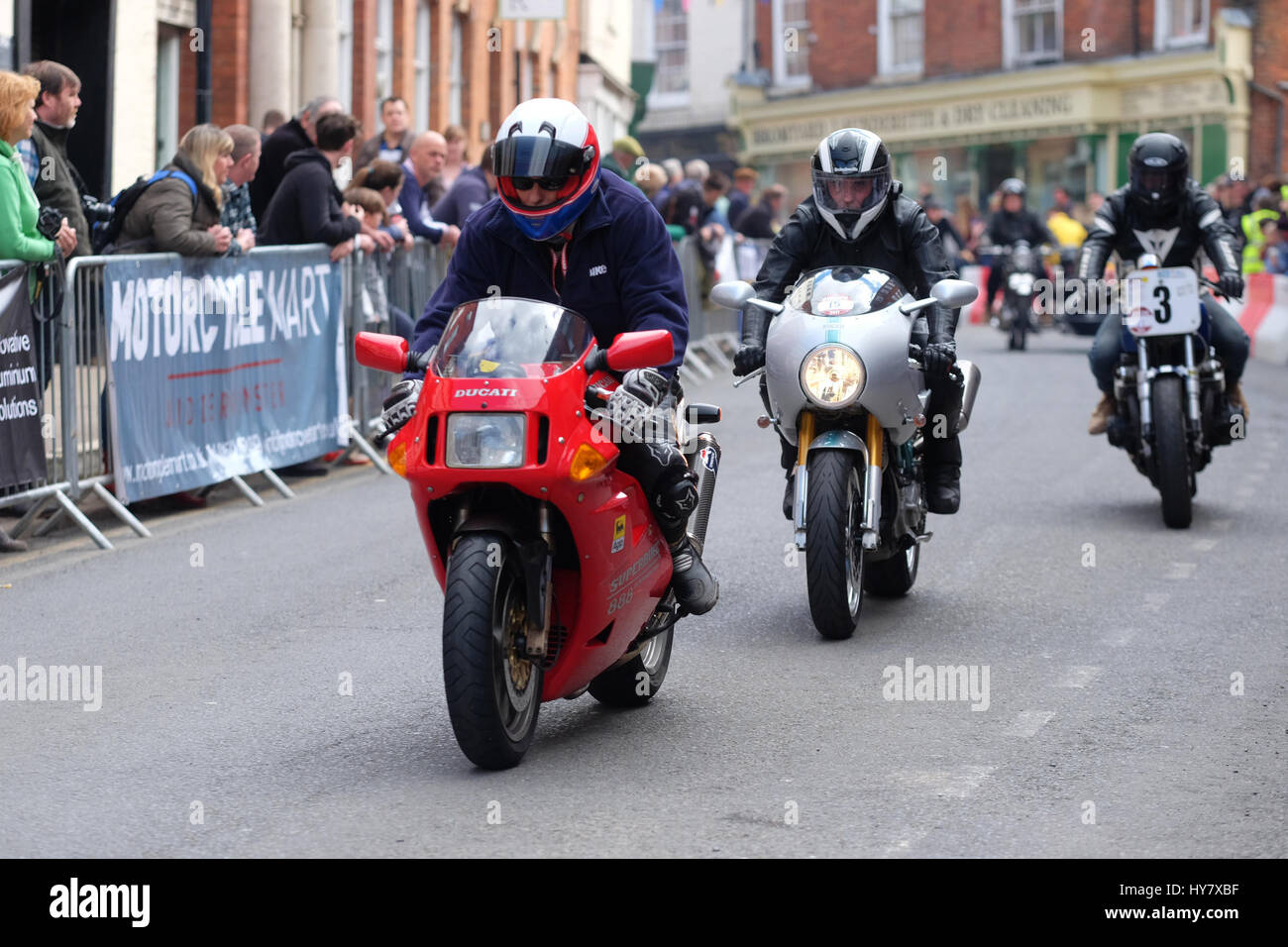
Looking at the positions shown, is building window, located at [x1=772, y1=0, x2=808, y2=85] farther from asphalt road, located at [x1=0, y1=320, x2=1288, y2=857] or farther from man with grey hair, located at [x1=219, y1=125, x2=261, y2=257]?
asphalt road, located at [x1=0, y1=320, x2=1288, y2=857]

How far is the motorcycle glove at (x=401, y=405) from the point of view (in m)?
5.79

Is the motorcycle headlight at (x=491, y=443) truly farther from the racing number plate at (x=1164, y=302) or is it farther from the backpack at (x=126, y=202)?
the backpack at (x=126, y=202)

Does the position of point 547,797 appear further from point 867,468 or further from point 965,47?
point 965,47

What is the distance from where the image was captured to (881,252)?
8.57 m

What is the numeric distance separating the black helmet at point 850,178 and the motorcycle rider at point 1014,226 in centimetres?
1833

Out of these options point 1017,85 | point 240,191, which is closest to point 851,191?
point 240,191

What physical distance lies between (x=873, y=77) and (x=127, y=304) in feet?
130

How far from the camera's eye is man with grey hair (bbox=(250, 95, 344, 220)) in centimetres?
1350

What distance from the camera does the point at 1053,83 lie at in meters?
43.5

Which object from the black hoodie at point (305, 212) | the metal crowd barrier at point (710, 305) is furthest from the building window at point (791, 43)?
the black hoodie at point (305, 212)

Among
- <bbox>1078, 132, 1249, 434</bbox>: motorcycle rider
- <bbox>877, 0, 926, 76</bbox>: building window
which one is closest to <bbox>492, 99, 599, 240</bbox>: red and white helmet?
<bbox>1078, 132, 1249, 434</bbox>: motorcycle rider

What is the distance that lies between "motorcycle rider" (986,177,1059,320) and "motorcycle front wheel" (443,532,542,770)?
2128cm
